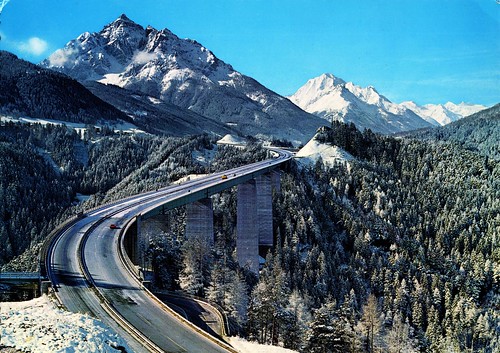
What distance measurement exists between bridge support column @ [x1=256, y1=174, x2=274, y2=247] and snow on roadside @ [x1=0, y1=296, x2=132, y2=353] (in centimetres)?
8168

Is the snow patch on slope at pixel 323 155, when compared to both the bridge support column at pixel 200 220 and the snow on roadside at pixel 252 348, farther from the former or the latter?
the snow on roadside at pixel 252 348

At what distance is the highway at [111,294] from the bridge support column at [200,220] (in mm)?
16144

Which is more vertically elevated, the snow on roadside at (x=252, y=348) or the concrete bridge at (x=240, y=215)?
the concrete bridge at (x=240, y=215)

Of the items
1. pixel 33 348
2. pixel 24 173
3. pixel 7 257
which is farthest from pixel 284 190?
pixel 33 348

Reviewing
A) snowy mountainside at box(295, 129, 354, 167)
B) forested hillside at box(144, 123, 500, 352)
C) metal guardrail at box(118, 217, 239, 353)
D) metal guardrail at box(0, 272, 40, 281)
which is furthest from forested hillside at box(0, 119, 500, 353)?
metal guardrail at box(0, 272, 40, 281)

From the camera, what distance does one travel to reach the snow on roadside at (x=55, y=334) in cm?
1883

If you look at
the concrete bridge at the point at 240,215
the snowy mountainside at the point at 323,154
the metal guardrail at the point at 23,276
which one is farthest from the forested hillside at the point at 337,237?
the metal guardrail at the point at 23,276

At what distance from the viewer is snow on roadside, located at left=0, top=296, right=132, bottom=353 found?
18828 millimetres

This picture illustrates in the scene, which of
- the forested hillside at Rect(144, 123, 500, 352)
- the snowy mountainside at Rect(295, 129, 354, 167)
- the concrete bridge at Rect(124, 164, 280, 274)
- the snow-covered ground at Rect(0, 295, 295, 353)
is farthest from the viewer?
the snowy mountainside at Rect(295, 129, 354, 167)

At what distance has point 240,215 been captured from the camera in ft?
303

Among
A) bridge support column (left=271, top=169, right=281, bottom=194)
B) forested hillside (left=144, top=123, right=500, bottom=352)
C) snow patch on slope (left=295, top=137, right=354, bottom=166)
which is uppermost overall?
snow patch on slope (left=295, top=137, right=354, bottom=166)

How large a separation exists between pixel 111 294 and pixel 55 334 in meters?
14.6

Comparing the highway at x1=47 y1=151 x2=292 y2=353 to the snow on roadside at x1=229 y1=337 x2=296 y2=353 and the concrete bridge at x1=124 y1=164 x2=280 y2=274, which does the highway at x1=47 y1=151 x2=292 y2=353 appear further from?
the concrete bridge at x1=124 y1=164 x2=280 y2=274

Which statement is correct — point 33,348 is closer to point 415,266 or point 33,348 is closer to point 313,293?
→ point 313,293
